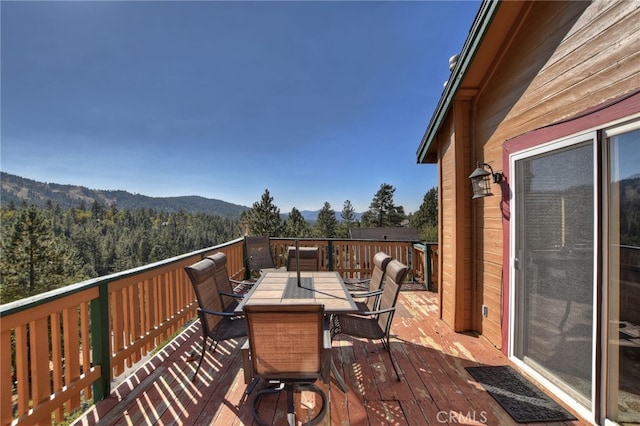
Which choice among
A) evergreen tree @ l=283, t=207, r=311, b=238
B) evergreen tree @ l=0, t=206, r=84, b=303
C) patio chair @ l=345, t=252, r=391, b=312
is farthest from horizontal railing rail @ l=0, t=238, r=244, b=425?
evergreen tree @ l=283, t=207, r=311, b=238

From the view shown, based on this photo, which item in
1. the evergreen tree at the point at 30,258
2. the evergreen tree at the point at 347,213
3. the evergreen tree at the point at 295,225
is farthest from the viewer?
the evergreen tree at the point at 347,213

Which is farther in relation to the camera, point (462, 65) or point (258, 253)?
point (258, 253)

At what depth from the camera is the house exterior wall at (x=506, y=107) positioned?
1852 mm

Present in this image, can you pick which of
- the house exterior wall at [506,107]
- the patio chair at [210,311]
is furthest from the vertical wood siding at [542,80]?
the patio chair at [210,311]

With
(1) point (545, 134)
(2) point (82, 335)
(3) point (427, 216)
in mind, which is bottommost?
(3) point (427, 216)

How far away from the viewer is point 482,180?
3094mm

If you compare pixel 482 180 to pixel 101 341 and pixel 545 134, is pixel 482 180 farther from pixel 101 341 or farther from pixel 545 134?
pixel 101 341

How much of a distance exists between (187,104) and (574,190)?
614 inches

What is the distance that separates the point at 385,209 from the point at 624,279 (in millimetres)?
41624

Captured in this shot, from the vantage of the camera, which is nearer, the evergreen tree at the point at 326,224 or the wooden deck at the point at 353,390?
the wooden deck at the point at 353,390

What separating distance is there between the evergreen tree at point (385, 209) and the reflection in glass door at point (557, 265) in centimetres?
4005

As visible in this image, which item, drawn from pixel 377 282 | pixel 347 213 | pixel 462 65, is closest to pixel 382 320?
pixel 377 282

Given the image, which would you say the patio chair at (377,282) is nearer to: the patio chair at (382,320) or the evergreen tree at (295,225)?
the patio chair at (382,320)

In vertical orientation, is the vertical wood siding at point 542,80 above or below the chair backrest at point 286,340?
above
